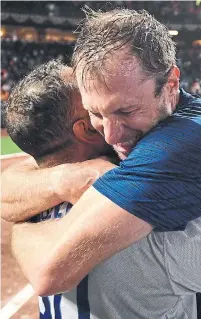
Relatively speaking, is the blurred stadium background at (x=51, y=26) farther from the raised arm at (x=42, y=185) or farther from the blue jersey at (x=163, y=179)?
the blue jersey at (x=163, y=179)

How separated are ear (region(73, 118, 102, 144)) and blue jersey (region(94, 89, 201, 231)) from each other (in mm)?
280

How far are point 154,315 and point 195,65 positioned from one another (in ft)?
84.6

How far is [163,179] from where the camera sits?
1131mm

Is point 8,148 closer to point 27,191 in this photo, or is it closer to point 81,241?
point 27,191

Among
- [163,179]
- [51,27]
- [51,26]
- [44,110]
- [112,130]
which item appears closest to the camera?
[163,179]

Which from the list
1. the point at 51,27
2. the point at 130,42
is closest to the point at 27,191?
the point at 130,42

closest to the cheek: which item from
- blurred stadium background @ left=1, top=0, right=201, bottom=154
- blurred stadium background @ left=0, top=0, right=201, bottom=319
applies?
blurred stadium background @ left=0, top=0, right=201, bottom=319

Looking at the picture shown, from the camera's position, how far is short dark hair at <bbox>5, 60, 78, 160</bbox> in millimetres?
1431

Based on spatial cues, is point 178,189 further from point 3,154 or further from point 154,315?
point 3,154

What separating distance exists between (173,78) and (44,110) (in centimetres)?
40

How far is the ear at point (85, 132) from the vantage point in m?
1.44

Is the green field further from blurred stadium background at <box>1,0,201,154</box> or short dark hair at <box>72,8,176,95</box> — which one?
blurred stadium background at <box>1,0,201,154</box>

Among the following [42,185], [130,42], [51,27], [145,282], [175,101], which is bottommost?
[51,27]

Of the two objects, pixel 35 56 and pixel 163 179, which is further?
pixel 35 56
